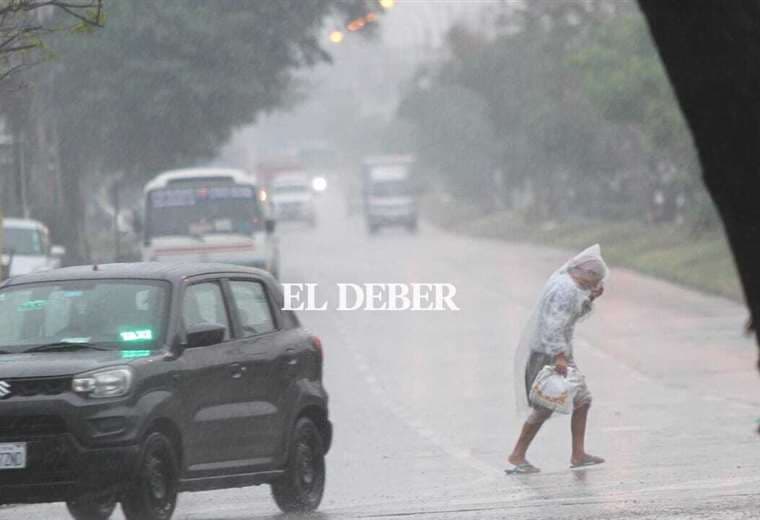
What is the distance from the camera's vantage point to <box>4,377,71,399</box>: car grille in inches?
393

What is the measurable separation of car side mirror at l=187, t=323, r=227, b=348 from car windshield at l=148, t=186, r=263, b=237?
66.2 feet

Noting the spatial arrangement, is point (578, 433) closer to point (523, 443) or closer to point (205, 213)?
point (523, 443)

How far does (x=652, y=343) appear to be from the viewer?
25984 mm

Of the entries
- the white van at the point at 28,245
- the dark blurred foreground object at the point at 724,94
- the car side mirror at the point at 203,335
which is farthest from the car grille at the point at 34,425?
the white van at the point at 28,245

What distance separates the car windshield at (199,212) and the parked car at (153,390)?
18.9 metres

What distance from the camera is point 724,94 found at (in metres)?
5.54

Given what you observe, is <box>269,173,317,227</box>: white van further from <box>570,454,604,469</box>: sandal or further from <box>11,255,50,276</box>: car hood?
<box>570,454,604,469</box>: sandal

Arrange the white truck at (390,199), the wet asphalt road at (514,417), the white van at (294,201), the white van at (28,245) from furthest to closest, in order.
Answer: the white van at (294,201) < the white truck at (390,199) < the white van at (28,245) < the wet asphalt road at (514,417)

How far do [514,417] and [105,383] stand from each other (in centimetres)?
841

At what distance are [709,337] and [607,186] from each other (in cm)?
4029

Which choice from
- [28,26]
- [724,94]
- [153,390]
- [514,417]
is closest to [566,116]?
[514,417]

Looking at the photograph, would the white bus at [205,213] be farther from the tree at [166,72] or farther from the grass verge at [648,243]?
the grass verge at [648,243]

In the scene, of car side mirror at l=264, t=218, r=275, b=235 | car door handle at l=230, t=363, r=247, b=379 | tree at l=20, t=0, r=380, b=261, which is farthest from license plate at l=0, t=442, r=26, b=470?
tree at l=20, t=0, r=380, b=261

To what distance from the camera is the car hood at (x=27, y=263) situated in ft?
98.0
